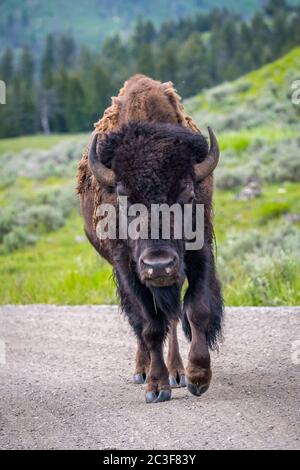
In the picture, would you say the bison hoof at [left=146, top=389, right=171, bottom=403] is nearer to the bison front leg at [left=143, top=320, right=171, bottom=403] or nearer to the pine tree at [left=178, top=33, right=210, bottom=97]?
the bison front leg at [left=143, top=320, right=171, bottom=403]

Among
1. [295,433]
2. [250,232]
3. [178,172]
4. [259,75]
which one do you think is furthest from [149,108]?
[259,75]

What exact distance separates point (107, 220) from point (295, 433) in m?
2.70

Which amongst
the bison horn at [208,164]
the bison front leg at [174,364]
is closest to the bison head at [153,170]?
the bison horn at [208,164]

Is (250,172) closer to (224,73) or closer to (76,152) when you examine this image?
(76,152)

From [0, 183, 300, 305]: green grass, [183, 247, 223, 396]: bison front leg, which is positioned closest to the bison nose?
[183, 247, 223, 396]: bison front leg

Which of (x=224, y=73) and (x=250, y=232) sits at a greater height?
(x=224, y=73)

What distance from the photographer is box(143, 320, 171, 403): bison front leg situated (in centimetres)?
704

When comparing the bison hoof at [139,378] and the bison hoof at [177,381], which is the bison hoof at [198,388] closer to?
the bison hoof at [177,381]

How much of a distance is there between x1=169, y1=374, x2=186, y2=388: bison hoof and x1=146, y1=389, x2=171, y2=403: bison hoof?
0.71 metres

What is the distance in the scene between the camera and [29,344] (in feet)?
32.4

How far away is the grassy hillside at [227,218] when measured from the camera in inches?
499

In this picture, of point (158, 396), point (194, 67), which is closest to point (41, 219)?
point (158, 396)

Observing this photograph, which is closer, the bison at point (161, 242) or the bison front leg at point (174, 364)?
the bison at point (161, 242)

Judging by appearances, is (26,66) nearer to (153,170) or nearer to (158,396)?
(153,170)
